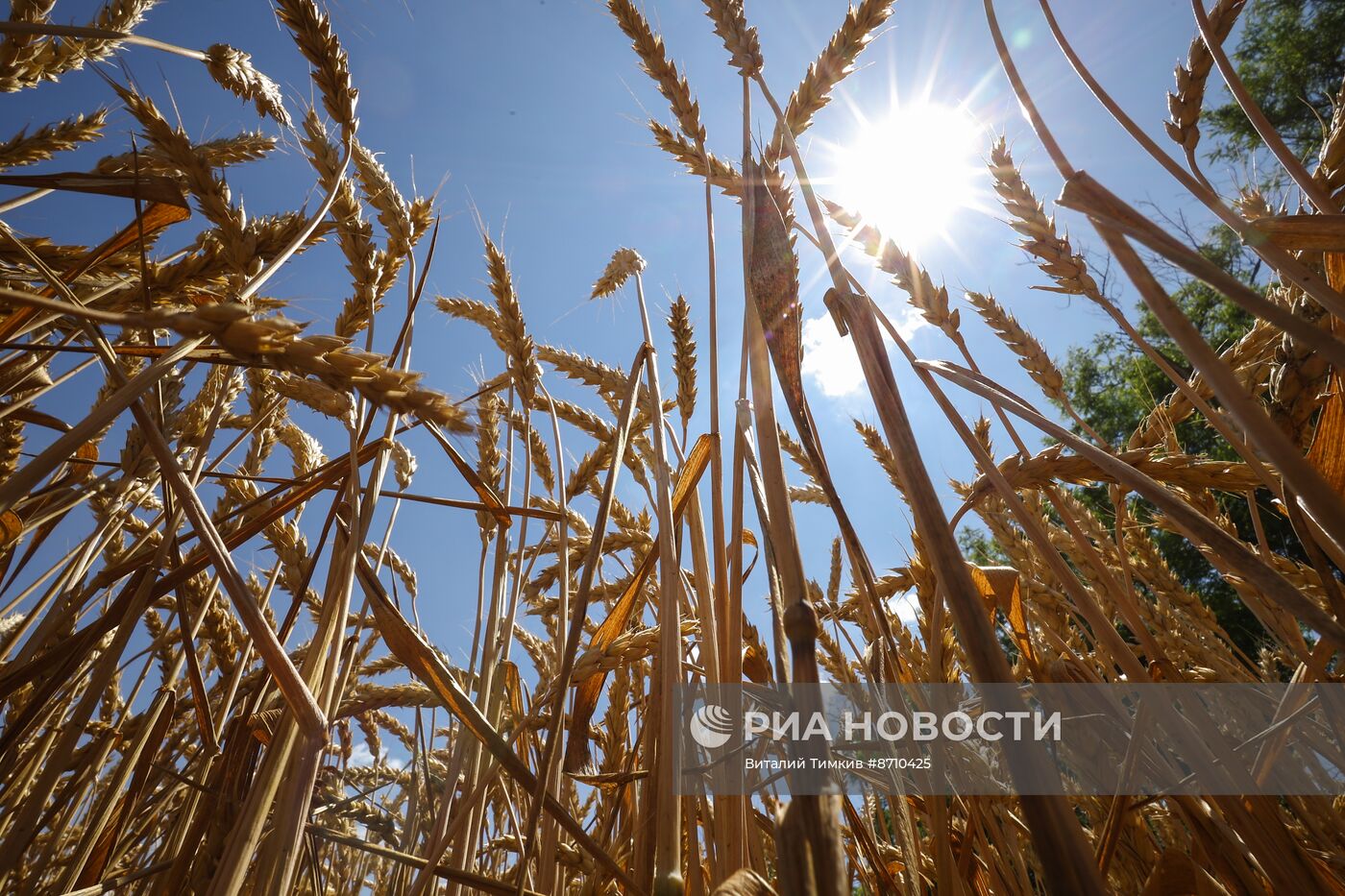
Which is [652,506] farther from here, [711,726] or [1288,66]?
[1288,66]

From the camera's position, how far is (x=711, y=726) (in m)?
0.90

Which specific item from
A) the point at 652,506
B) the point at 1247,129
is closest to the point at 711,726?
the point at 652,506

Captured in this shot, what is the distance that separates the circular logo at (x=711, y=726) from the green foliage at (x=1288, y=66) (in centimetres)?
1139

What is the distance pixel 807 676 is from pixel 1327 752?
4.18 ft

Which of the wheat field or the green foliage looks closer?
the wheat field

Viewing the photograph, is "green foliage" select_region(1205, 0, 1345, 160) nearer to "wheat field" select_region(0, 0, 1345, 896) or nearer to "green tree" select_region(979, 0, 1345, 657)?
"green tree" select_region(979, 0, 1345, 657)

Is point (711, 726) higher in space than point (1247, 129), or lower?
lower

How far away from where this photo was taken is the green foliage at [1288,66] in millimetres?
7988

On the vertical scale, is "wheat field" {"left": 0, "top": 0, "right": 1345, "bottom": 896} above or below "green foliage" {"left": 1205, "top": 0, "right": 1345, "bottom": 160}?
below

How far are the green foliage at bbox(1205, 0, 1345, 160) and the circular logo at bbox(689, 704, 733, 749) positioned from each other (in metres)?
11.4

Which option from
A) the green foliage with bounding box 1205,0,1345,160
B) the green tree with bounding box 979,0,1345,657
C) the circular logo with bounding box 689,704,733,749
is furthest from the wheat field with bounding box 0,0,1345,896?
the green foliage with bounding box 1205,0,1345,160

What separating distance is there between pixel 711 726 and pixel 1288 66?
12.7 m

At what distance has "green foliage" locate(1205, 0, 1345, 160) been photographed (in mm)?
7988

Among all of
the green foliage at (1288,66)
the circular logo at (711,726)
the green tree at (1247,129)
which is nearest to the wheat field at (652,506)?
the circular logo at (711,726)
